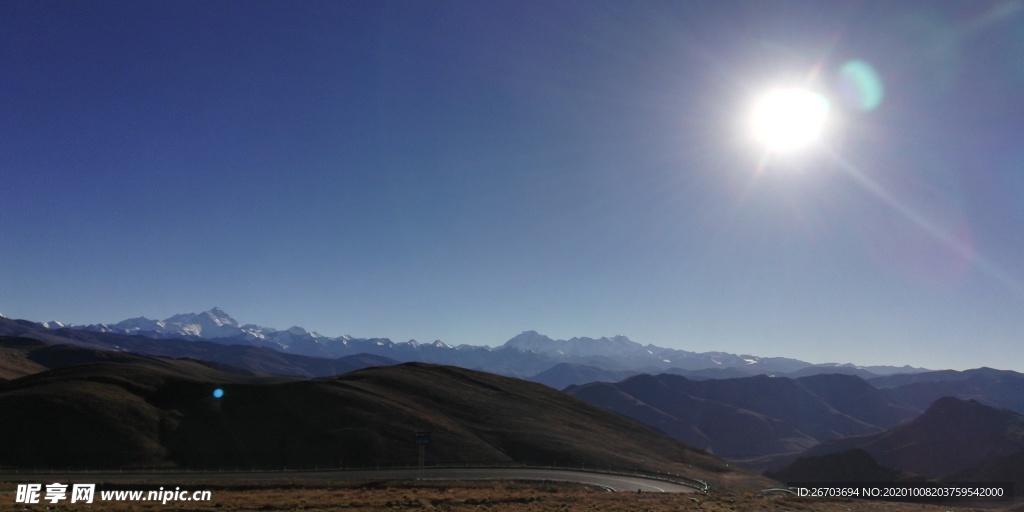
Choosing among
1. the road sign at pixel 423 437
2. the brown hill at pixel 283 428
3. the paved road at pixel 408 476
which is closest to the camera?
the paved road at pixel 408 476

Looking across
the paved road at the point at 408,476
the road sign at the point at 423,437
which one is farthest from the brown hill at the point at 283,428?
the road sign at the point at 423,437

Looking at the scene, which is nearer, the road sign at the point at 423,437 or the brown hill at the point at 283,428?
the road sign at the point at 423,437

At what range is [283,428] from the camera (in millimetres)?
79188

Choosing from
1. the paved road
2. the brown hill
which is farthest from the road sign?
the brown hill

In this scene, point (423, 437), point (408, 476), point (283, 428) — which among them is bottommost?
point (283, 428)

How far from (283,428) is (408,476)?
35624mm

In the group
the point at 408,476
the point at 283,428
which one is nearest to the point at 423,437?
the point at 408,476

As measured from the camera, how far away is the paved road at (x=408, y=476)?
48438 mm

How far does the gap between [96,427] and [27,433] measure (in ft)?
22.0

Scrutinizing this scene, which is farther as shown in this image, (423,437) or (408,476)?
(423,437)

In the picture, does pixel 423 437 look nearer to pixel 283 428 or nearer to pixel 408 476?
pixel 408 476

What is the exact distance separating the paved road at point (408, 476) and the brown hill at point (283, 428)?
1027 centimetres

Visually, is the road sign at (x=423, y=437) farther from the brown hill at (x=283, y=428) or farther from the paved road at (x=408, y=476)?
the brown hill at (x=283, y=428)

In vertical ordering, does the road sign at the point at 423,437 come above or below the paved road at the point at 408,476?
above
